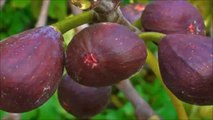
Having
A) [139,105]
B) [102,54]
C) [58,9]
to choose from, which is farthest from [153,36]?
[58,9]

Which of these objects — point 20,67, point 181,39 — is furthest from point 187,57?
point 20,67

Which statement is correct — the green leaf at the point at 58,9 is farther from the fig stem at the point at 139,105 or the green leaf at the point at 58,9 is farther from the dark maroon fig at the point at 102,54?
the dark maroon fig at the point at 102,54

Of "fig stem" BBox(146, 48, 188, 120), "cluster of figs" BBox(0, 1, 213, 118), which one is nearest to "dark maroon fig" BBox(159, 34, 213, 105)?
"cluster of figs" BBox(0, 1, 213, 118)

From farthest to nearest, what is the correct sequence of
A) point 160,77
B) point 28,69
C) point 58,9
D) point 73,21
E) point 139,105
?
1. point 58,9
2. point 139,105
3. point 160,77
4. point 73,21
5. point 28,69

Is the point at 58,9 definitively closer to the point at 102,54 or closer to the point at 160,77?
the point at 160,77

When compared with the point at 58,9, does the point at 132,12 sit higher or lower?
higher

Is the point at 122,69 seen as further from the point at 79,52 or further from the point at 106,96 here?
the point at 106,96

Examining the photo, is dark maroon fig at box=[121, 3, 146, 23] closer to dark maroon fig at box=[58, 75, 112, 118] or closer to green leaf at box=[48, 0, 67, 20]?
dark maroon fig at box=[58, 75, 112, 118]
